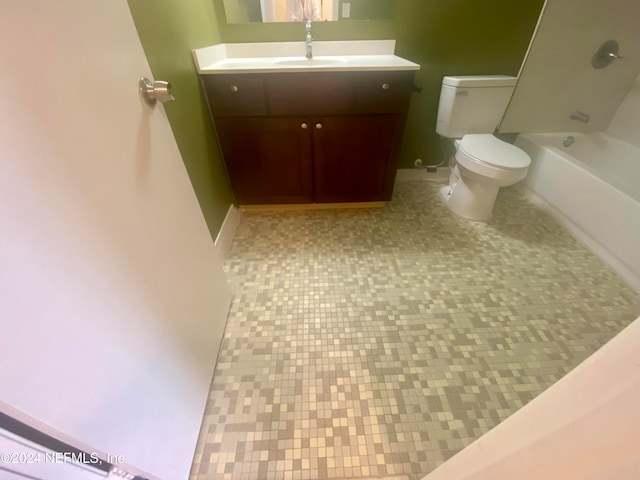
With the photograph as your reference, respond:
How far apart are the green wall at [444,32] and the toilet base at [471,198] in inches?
27.6

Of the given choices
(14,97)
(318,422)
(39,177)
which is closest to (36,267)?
(39,177)

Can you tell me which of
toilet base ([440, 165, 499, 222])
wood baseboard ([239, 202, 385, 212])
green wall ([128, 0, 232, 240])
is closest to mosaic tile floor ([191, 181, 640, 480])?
toilet base ([440, 165, 499, 222])

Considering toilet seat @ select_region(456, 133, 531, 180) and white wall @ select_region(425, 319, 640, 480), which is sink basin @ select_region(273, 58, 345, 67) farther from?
white wall @ select_region(425, 319, 640, 480)

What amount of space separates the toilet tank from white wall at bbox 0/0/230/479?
1.73 meters

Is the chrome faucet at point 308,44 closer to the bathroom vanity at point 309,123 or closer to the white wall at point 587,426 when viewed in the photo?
the bathroom vanity at point 309,123

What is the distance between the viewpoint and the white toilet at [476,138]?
1.53 m

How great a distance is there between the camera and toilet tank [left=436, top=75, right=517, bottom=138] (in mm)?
1669

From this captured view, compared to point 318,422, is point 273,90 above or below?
above

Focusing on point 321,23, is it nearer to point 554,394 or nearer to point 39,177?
point 39,177

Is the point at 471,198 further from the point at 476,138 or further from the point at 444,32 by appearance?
the point at 444,32

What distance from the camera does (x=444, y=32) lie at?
1.67 meters

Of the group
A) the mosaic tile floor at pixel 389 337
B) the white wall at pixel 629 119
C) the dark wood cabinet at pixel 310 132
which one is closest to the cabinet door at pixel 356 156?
the dark wood cabinet at pixel 310 132

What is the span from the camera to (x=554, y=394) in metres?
0.30

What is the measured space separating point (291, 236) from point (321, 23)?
1.33 m
